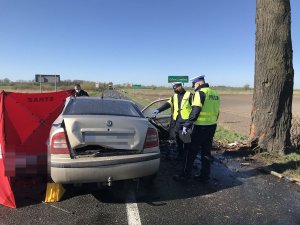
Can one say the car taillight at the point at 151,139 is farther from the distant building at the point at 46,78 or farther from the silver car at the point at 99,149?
the distant building at the point at 46,78

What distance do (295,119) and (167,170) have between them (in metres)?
4.75

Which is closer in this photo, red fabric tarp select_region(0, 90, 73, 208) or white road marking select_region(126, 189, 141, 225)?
white road marking select_region(126, 189, 141, 225)

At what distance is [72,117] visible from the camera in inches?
194

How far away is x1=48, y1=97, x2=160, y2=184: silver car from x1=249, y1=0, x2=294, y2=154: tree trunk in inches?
164

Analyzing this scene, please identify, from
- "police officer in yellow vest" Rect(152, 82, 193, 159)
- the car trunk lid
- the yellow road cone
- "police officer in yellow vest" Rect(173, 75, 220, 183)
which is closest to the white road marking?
the car trunk lid

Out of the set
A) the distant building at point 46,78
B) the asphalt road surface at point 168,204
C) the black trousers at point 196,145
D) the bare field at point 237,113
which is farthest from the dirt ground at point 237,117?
the distant building at point 46,78

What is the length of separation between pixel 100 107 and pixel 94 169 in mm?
1206

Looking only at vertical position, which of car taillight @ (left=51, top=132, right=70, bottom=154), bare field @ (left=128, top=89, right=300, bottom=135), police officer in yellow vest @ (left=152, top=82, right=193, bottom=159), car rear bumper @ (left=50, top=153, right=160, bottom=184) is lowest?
bare field @ (left=128, top=89, right=300, bottom=135)

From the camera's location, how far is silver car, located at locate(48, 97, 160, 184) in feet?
15.4

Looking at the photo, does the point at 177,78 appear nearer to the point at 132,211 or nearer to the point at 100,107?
the point at 100,107

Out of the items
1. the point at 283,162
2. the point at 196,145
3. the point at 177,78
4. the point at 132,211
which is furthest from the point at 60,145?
the point at 177,78

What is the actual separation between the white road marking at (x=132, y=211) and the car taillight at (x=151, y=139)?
0.81 m

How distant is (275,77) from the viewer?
834cm

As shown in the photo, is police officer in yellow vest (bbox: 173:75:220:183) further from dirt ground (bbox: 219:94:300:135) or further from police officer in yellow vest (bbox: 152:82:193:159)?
dirt ground (bbox: 219:94:300:135)
